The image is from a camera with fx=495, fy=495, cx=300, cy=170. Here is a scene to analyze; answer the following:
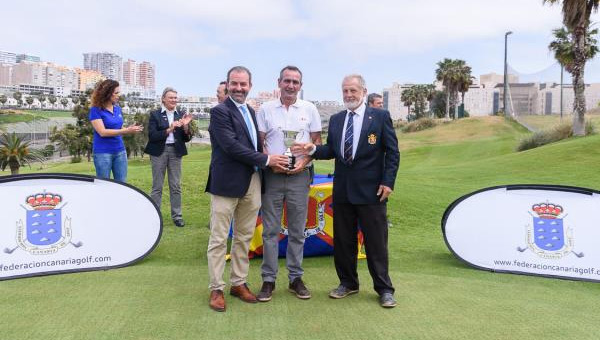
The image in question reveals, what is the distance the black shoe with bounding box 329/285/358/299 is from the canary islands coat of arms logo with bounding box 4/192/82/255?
7.97 feet

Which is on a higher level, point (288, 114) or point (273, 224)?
point (288, 114)

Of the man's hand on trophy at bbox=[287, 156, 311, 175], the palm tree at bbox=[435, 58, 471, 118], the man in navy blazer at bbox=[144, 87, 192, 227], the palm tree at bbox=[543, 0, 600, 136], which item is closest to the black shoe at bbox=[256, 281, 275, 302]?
the man's hand on trophy at bbox=[287, 156, 311, 175]

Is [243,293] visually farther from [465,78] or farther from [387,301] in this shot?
[465,78]

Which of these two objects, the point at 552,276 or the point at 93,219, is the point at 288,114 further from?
the point at 552,276

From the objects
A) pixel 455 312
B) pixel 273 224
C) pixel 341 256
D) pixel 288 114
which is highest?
pixel 288 114

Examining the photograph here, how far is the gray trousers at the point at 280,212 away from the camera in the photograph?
13.4 ft

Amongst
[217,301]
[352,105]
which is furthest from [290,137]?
[217,301]

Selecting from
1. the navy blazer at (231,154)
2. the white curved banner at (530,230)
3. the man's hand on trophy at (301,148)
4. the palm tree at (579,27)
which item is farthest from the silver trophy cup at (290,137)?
the palm tree at (579,27)

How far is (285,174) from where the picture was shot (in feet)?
13.3

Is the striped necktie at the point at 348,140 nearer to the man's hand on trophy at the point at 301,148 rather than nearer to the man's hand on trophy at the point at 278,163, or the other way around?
the man's hand on trophy at the point at 301,148

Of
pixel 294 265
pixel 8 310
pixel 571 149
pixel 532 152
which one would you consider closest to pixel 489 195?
pixel 294 265

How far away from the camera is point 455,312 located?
146 inches

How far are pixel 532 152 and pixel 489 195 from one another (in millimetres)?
15758

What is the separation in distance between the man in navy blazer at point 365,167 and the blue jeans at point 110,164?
9.68ft
